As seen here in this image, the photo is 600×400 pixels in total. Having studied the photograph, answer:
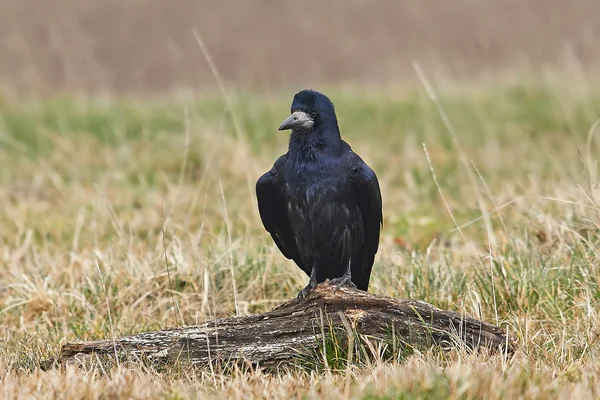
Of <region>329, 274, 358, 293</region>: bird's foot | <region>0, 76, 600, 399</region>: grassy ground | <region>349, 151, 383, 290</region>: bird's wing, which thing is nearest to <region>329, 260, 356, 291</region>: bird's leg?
<region>329, 274, 358, 293</region>: bird's foot

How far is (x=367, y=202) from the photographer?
15.1 feet

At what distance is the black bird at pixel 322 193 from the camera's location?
444 cm

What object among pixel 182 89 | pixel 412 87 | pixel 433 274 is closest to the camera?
pixel 433 274

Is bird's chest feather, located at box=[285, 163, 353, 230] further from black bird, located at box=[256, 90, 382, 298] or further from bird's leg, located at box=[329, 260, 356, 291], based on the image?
bird's leg, located at box=[329, 260, 356, 291]

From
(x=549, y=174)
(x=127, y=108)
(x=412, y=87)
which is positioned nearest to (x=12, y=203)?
(x=127, y=108)

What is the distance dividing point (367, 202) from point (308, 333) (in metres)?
0.84

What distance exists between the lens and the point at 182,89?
555 inches

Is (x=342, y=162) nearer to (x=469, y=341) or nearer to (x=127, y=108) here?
(x=469, y=341)

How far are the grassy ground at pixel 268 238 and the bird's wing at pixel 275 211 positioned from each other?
0.69 feet

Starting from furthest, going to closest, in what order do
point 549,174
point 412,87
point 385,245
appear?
point 412,87 → point 549,174 → point 385,245

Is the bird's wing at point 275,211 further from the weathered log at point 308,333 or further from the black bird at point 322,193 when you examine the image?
the weathered log at point 308,333

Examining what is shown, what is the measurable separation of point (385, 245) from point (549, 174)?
2.79 m

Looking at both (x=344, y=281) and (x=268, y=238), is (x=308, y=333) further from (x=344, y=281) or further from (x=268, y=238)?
(x=268, y=238)

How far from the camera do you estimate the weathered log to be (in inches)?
156
